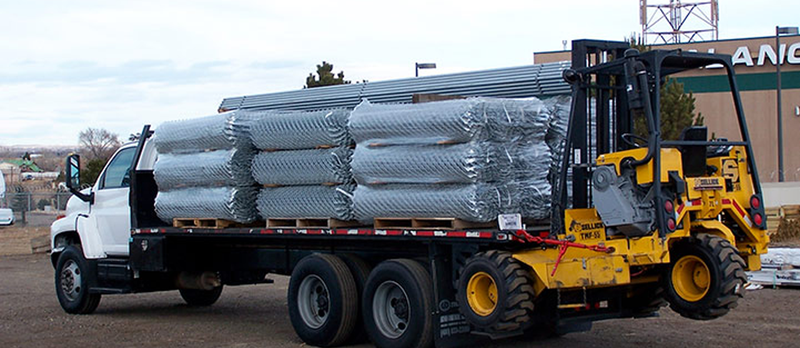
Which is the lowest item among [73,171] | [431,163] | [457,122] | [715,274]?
[715,274]

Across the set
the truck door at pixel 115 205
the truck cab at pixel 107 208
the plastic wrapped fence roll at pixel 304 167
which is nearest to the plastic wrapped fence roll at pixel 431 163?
the plastic wrapped fence roll at pixel 304 167

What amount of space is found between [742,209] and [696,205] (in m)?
0.52

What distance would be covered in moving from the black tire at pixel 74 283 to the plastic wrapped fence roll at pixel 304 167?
13.7 feet

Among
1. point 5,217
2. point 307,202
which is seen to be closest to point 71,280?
point 307,202

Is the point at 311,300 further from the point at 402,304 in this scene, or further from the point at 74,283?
the point at 74,283

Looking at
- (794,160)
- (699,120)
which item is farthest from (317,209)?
(794,160)

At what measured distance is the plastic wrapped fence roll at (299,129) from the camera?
10195mm

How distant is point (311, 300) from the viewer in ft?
35.4

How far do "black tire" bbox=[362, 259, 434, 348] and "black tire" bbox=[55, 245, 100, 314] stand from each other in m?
5.57

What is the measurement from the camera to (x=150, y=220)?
1330 centimetres

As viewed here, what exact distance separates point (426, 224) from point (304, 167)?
174 cm

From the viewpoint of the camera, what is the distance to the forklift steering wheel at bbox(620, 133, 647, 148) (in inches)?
341

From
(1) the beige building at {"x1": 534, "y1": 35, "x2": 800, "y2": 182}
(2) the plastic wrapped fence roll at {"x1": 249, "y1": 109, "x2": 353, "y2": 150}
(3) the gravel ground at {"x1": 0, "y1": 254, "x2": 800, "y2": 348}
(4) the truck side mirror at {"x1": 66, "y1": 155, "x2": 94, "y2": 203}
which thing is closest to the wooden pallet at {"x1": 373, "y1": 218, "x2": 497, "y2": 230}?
(2) the plastic wrapped fence roll at {"x1": 249, "y1": 109, "x2": 353, "y2": 150}

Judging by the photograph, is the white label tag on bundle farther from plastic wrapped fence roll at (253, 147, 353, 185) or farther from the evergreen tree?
the evergreen tree
